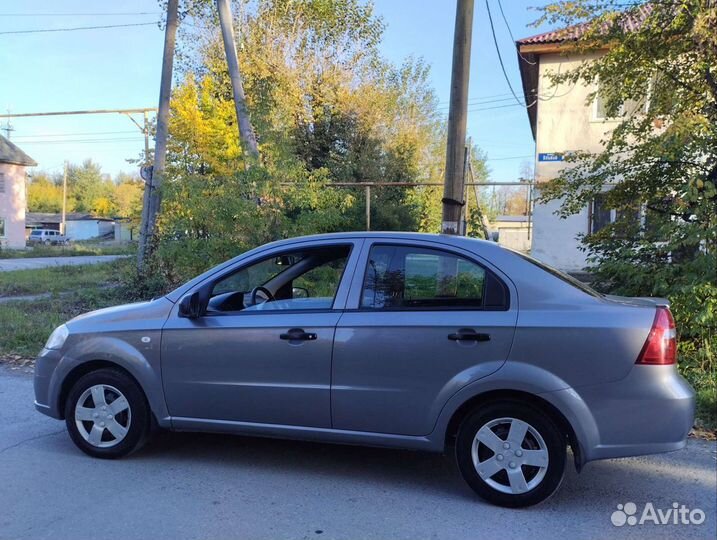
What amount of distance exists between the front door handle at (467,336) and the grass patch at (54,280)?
34.5 feet

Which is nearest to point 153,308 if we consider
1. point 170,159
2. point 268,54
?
point 170,159

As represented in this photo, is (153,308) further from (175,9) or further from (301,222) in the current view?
(175,9)

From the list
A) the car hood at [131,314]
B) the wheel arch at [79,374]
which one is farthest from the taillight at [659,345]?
the wheel arch at [79,374]

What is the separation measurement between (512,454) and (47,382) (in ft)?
10.9

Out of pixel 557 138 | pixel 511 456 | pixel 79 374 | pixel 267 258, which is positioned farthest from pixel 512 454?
pixel 557 138

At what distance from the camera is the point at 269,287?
458 centimetres

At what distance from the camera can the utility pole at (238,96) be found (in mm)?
9509

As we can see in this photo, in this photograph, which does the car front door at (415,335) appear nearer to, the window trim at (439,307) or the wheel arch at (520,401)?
the window trim at (439,307)

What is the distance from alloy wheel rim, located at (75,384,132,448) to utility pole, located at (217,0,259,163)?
5553 mm

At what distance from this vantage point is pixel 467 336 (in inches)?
132

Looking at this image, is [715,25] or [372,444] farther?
[715,25]

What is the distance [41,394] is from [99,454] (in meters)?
0.67

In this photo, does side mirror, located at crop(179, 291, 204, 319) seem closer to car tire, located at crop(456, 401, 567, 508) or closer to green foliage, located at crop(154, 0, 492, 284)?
car tire, located at crop(456, 401, 567, 508)

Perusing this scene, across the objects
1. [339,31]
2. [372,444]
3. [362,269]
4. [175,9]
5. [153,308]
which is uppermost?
[339,31]
